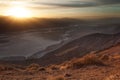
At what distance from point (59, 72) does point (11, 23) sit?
372 feet

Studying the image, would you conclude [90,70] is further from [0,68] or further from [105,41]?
[105,41]

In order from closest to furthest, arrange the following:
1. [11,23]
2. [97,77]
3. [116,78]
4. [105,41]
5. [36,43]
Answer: [116,78] < [97,77] < [105,41] < [36,43] < [11,23]

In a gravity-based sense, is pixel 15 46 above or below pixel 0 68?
below

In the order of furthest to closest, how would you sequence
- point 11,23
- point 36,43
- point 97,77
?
point 11,23 < point 36,43 < point 97,77

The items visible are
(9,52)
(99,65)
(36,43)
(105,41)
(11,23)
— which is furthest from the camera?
(11,23)

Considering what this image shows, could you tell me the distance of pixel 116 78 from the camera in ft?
54.1

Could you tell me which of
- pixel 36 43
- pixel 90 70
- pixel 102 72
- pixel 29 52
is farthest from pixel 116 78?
pixel 36 43

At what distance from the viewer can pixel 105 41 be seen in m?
73.9

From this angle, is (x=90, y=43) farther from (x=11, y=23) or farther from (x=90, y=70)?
(x=11, y=23)

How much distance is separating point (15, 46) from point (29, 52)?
8976mm

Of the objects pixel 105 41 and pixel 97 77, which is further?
pixel 105 41

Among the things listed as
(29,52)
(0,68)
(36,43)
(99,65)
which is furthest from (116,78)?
(36,43)

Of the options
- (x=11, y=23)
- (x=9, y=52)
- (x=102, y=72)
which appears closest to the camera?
(x=102, y=72)

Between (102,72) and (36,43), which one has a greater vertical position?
(102,72)
